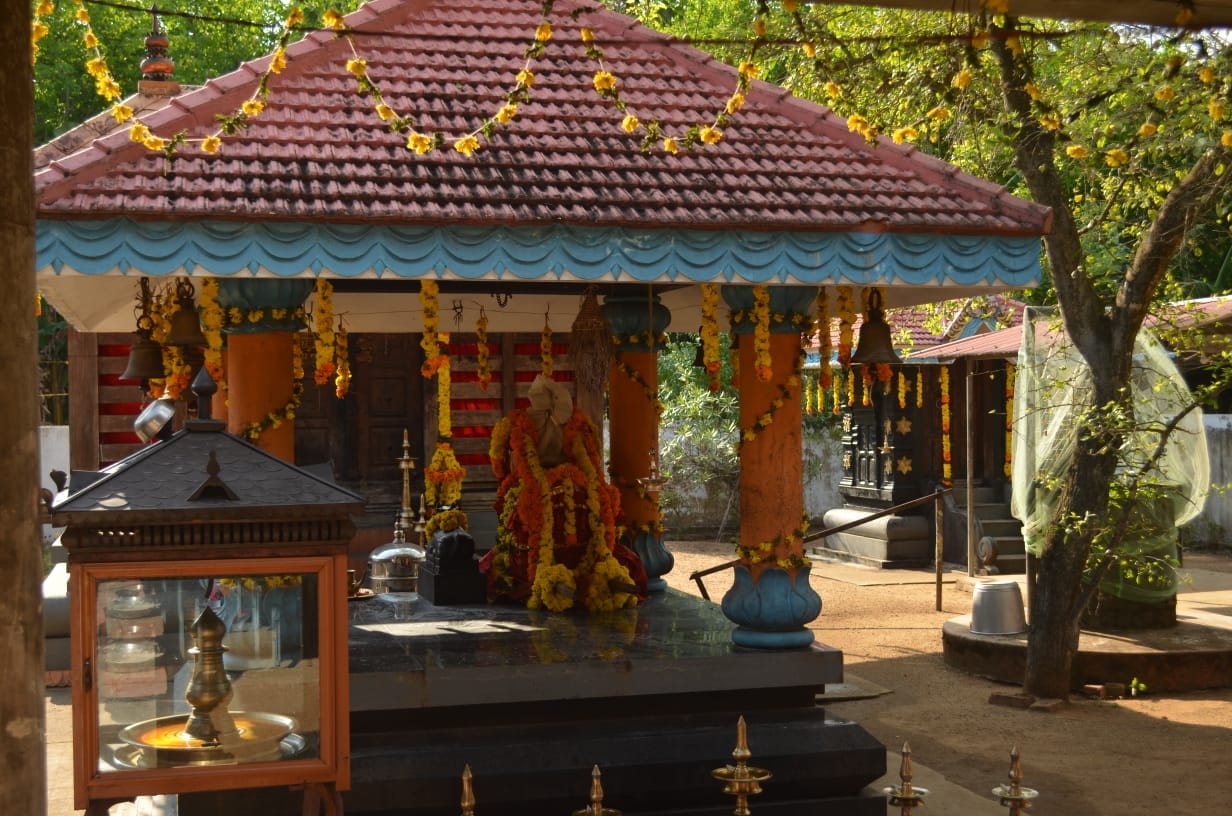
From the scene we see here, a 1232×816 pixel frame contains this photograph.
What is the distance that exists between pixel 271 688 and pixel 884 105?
32.4ft

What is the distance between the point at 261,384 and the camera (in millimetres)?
8031

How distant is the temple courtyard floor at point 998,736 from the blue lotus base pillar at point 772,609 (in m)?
0.77

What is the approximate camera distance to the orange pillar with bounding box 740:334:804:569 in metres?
8.11

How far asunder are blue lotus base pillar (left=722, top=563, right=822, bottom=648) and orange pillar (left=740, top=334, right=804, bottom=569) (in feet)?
0.38

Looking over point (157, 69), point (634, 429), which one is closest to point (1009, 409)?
point (634, 429)

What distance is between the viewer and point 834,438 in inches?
976

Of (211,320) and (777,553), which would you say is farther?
(777,553)

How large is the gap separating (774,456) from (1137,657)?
5106mm

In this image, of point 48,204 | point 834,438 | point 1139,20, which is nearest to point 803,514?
point 1139,20

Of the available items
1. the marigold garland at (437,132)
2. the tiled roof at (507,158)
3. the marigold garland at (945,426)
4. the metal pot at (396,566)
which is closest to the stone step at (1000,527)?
the marigold garland at (945,426)

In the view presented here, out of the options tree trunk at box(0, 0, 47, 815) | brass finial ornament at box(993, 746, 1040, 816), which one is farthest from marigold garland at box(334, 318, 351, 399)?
tree trunk at box(0, 0, 47, 815)

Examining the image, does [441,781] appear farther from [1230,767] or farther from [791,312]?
[1230,767]

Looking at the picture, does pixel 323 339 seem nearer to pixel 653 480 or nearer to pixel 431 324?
pixel 431 324

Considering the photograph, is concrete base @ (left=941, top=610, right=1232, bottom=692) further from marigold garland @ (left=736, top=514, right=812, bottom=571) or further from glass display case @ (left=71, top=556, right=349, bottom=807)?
glass display case @ (left=71, top=556, right=349, bottom=807)
